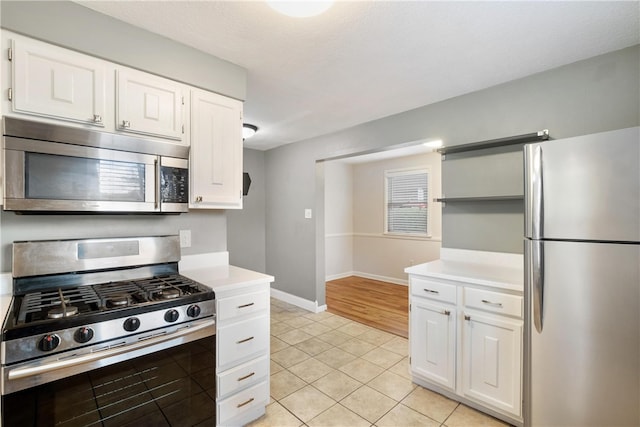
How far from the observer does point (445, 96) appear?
2.67 m

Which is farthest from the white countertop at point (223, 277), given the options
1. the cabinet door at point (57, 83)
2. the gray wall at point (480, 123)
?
the gray wall at point (480, 123)

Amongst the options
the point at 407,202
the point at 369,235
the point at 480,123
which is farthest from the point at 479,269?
the point at 369,235

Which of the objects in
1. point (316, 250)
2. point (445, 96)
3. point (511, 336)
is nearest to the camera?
point (511, 336)

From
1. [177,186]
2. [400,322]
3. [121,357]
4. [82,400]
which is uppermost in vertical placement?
[177,186]

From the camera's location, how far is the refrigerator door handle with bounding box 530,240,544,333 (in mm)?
1542

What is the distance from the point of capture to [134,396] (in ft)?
4.58

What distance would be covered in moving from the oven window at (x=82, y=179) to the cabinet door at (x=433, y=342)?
207 cm

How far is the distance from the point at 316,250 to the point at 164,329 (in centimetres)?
273

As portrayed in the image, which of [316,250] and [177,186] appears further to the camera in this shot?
[316,250]

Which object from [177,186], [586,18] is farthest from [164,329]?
[586,18]

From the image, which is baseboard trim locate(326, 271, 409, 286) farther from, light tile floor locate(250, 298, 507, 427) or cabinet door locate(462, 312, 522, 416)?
cabinet door locate(462, 312, 522, 416)

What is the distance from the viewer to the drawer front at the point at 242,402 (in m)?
1.79

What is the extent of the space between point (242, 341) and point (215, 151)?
4.13 feet

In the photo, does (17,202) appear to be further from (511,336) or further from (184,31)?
(511,336)
